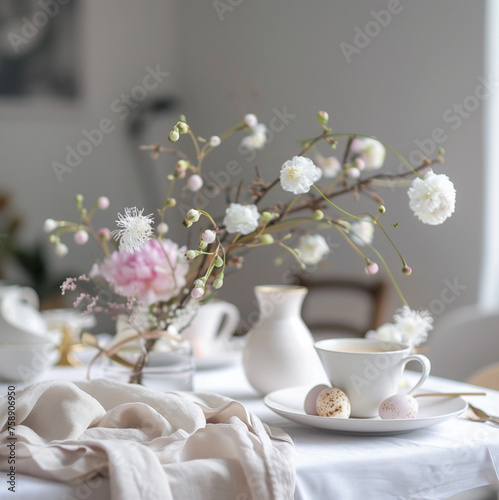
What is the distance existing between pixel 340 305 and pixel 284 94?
0.93 meters

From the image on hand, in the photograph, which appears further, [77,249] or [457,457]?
[77,249]

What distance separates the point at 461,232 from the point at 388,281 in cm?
31

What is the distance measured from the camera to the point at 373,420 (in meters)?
0.81

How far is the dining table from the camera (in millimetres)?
725

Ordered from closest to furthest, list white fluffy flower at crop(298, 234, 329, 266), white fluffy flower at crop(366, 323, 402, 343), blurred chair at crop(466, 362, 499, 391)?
white fluffy flower at crop(366, 323, 402, 343) → white fluffy flower at crop(298, 234, 329, 266) → blurred chair at crop(466, 362, 499, 391)

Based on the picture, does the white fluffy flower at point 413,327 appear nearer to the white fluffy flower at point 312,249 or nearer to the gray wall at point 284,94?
the white fluffy flower at point 312,249

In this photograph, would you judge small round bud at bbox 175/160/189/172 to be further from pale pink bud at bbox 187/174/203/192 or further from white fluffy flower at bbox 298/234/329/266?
white fluffy flower at bbox 298/234/329/266

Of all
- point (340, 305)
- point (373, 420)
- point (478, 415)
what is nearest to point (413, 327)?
point (478, 415)

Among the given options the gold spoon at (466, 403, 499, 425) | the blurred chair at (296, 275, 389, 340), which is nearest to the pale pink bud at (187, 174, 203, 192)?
the gold spoon at (466, 403, 499, 425)

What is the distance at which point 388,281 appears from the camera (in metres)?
2.52

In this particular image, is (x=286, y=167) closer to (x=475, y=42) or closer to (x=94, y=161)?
(x=475, y=42)

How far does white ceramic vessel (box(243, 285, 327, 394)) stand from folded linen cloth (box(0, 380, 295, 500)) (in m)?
0.25

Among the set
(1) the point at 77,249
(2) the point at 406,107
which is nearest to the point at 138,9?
(1) the point at 77,249

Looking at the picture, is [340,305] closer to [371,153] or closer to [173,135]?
[371,153]
